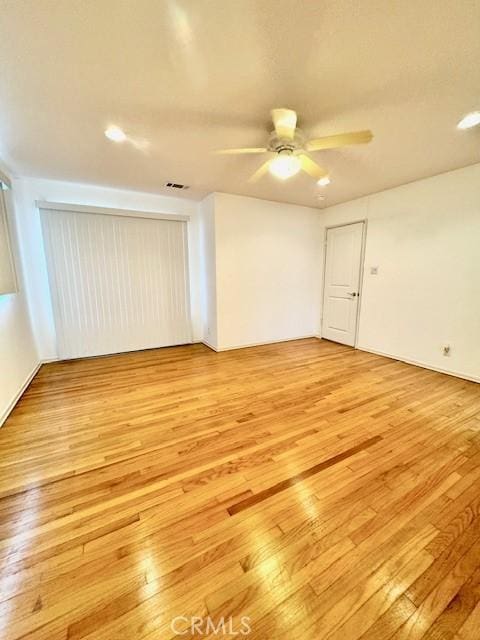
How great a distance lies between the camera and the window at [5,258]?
2498 mm

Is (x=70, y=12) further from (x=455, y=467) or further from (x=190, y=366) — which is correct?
(x=455, y=467)

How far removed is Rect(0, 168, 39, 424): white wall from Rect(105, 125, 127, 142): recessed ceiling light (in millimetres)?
1767

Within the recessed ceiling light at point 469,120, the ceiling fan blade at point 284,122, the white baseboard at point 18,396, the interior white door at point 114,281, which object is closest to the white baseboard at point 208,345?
the interior white door at point 114,281

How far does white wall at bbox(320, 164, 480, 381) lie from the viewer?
9.72 feet

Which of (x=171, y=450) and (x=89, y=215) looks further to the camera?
(x=89, y=215)

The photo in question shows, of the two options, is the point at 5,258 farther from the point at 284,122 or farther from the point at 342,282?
the point at 342,282

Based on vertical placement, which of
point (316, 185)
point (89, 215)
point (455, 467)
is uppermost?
point (316, 185)

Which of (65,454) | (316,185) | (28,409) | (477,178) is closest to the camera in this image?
(65,454)

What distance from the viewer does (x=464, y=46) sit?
4.50ft

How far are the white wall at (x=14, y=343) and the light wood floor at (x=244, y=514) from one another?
0.64ft

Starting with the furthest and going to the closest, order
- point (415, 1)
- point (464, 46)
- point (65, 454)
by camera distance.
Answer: point (65, 454)
point (464, 46)
point (415, 1)

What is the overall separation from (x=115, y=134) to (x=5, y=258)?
5.76 feet

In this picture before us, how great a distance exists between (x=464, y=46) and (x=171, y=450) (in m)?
3.09

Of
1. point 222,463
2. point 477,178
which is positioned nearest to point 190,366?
point 222,463
